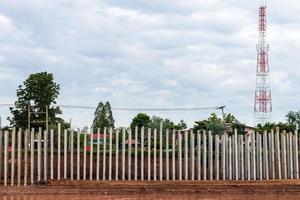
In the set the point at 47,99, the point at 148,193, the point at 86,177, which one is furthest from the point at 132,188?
the point at 47,99

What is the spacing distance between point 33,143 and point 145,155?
494 centimetres

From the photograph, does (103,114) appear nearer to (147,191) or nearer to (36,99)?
(36,99)

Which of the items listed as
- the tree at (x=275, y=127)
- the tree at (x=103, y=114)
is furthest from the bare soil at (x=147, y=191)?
the tree at (x=103, y=114)

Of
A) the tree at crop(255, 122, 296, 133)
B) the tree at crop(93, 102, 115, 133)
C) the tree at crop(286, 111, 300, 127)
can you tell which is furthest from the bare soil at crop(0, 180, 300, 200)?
the tree at crop(286, 111, 300, 127)

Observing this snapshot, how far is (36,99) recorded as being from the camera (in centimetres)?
5016

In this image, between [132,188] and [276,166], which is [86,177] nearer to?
[132,188]

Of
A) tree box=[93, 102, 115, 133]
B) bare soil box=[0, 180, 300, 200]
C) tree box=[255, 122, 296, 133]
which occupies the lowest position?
bare soil box=[0, 180, 300, 200]

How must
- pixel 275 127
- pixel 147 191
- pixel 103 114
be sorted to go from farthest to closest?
1. pixel 103 114
2. pixel 275 127
3. pixel 147 191

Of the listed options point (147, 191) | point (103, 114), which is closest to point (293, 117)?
point (103, 114)

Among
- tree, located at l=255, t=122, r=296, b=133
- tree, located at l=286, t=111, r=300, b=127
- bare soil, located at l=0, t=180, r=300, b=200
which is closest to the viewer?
bare soil, located at l=0, t=180, r=300, b=200

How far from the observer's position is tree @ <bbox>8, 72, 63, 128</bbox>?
161ft

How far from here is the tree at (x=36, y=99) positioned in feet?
161

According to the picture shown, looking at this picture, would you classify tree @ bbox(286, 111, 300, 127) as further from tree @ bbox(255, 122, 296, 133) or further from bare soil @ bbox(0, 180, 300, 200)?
bare soil @ bbox(0, 180, 300, 200)

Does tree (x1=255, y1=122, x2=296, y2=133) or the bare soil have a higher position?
tree (x1=255, y1=122, x2=296, y2=133)
